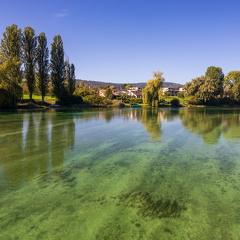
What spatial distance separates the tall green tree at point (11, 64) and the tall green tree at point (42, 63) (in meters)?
4.01

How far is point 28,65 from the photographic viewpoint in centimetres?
3809

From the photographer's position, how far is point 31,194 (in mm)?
3977

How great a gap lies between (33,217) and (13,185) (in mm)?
1538

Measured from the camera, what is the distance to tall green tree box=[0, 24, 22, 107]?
30.3 meters

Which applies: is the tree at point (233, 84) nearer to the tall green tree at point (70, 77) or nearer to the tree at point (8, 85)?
the tall green tree at point (70, 77)

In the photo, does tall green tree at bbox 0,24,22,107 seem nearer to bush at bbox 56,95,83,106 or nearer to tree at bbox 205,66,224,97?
bush at bbox 56,95,83,106

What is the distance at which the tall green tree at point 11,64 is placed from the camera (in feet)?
99.3

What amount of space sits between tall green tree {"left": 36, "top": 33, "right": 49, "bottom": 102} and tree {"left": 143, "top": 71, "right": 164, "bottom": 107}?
80.7 ft

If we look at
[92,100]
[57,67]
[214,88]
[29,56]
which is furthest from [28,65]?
[214,88]

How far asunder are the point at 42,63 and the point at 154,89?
27189 mm

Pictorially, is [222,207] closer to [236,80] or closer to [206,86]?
[206,86]

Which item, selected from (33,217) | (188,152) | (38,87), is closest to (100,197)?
(33,217)

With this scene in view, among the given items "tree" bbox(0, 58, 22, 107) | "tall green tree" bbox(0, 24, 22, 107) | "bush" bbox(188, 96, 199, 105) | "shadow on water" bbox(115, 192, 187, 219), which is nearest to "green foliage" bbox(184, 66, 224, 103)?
"bush" bbox(188, 96, 199, 105)

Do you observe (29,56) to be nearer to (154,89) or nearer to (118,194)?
(154,89)
